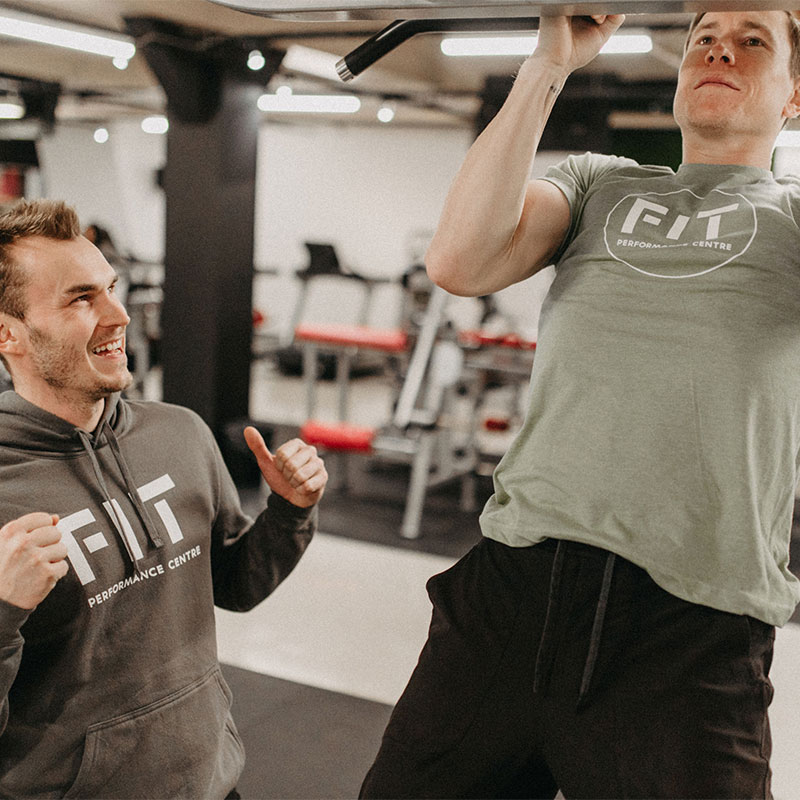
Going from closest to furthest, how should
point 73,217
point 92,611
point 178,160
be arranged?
point 92,611 < point 73,217 < point 178,160

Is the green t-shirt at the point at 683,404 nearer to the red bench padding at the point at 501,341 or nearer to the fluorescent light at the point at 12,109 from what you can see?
the red bench padding at the point at 501,341

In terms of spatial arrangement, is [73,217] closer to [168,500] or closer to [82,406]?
[82,406]

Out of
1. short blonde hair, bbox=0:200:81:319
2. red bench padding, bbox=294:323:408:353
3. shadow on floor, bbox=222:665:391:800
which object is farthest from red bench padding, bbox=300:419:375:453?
short blonde hair, bbox=0:200:81:319

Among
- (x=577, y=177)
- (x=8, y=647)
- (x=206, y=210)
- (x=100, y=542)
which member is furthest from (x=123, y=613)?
(x=206, y=210)

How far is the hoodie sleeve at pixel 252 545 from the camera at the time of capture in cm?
175

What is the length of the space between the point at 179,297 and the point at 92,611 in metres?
4.25

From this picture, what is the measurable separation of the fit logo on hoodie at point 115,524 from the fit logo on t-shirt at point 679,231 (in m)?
0.94

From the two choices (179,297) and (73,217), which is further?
(179,297)

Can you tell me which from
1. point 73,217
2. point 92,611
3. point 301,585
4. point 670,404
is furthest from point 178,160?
point 670,404

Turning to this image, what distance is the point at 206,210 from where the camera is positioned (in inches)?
212

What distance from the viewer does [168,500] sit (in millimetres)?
1671

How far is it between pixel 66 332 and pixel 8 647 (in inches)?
21.0

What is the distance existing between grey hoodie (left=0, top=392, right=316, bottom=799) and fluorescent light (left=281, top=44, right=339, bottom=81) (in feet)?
14.5

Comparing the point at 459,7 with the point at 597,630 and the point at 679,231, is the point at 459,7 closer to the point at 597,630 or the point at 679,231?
the point at 679,231
